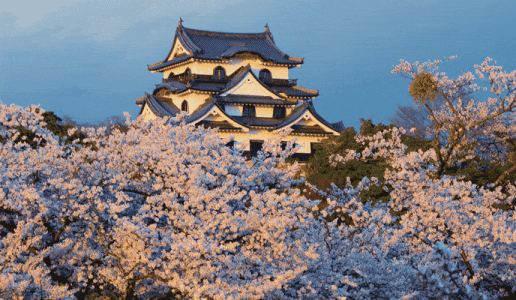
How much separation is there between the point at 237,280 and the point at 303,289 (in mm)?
960

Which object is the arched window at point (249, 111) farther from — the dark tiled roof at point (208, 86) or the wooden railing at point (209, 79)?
the wooden railing at point (209, 79)

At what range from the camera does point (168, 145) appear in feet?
29.7

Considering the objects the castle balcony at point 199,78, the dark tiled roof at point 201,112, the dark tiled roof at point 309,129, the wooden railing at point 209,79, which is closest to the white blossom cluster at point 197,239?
the dark tiled roof at point 201,112

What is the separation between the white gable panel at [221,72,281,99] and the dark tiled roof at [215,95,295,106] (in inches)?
15.2

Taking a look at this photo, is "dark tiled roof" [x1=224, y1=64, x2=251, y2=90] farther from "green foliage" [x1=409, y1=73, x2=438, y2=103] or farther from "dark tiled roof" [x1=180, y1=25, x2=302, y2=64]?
"green foliage" [x1=409, y1=73, x2=438, y2=103]

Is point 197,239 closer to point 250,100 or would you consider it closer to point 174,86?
point 250,100

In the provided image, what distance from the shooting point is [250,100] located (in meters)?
35.7

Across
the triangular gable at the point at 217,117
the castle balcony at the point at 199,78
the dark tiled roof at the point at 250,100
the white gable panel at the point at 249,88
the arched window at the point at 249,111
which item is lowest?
the triangular gable at the point at 217,117

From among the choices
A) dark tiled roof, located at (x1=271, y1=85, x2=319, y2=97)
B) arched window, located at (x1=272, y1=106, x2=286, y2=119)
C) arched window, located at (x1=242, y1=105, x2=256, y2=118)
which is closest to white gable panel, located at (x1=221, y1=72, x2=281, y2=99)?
arched window, located at (x1=272, y1=106, x2=286, y2=119)

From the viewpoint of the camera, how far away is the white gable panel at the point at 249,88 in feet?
118

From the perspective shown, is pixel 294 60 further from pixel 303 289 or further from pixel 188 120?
pixel 303 289

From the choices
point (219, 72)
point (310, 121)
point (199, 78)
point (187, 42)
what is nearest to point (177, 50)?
point (187, 42)

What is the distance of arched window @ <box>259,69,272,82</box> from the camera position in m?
39.4

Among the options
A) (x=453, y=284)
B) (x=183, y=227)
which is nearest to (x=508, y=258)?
(x=453, y=284)
